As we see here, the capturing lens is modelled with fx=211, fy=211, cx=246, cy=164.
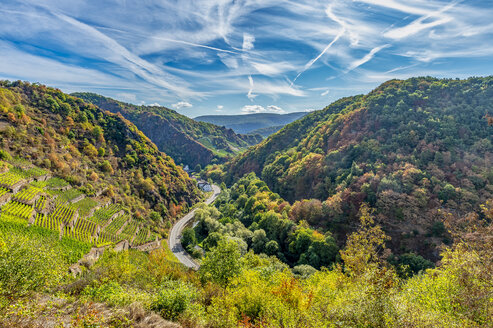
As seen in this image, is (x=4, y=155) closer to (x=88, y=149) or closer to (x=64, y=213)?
(x=64, y=213)

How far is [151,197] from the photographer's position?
7944cm

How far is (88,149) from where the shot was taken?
7325cm

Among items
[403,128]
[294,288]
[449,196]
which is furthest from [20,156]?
[403,128]

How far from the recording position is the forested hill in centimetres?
5697

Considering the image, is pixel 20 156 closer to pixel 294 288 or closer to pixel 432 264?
pixel 294 288

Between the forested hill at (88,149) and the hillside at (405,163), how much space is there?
51730mm

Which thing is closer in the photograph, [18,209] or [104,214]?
[18,209]

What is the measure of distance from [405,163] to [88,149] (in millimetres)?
101371

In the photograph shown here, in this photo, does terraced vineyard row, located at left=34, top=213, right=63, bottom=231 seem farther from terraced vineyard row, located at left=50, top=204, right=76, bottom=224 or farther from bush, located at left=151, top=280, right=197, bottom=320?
bush, located at left=151, top=280, right=197, bottom=320

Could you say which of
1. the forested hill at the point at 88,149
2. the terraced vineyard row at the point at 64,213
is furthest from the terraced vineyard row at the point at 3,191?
the forested hill at the point at 88,149

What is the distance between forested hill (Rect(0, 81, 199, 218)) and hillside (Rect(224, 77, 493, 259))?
51.7 metres

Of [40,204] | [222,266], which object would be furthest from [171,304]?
[40,204]

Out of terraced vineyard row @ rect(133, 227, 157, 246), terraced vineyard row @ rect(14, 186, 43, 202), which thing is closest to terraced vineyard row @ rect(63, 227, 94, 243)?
terraced vineyard row @ rect(14, 186, 43, 202)

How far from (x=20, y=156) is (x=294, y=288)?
69.4 meters
